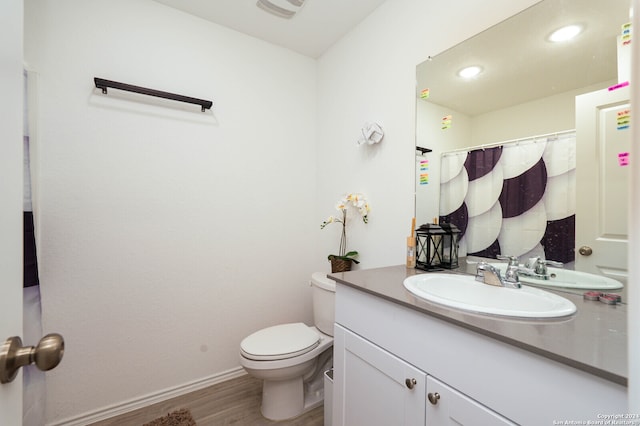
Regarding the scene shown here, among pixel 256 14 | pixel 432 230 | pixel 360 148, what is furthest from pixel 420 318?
pixel 256 14

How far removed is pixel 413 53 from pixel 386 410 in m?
1.67

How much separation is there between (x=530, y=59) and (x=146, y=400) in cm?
260

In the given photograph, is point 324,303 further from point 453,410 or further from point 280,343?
point 453,410

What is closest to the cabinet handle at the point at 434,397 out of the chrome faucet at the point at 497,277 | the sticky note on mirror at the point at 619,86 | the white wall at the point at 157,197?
the chrome faucet at the point at 497,277

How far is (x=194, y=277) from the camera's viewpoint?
180 centimetres

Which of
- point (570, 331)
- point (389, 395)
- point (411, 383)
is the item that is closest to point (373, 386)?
point (389, 395)

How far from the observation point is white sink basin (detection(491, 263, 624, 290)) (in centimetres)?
91

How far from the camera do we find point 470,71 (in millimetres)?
1292

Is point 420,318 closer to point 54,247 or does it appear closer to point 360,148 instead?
point 360,148

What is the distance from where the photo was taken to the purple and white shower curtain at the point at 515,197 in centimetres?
102

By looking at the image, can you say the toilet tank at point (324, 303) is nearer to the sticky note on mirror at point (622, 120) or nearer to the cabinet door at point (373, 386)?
the cabinet door at point (373, 386)

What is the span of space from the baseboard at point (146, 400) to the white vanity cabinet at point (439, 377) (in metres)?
1.00

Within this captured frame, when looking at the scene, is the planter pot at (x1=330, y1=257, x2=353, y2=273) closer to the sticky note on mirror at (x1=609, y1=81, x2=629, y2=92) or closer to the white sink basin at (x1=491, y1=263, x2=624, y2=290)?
the white sink basin at (x1=491, y1=263, x2=624, y2=290)

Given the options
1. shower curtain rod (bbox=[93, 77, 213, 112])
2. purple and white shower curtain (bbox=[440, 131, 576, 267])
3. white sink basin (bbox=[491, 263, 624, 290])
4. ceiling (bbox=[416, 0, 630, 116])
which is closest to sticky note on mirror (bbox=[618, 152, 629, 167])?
purple and white shower curtain (bbox=[440, 131, 576, 267])
